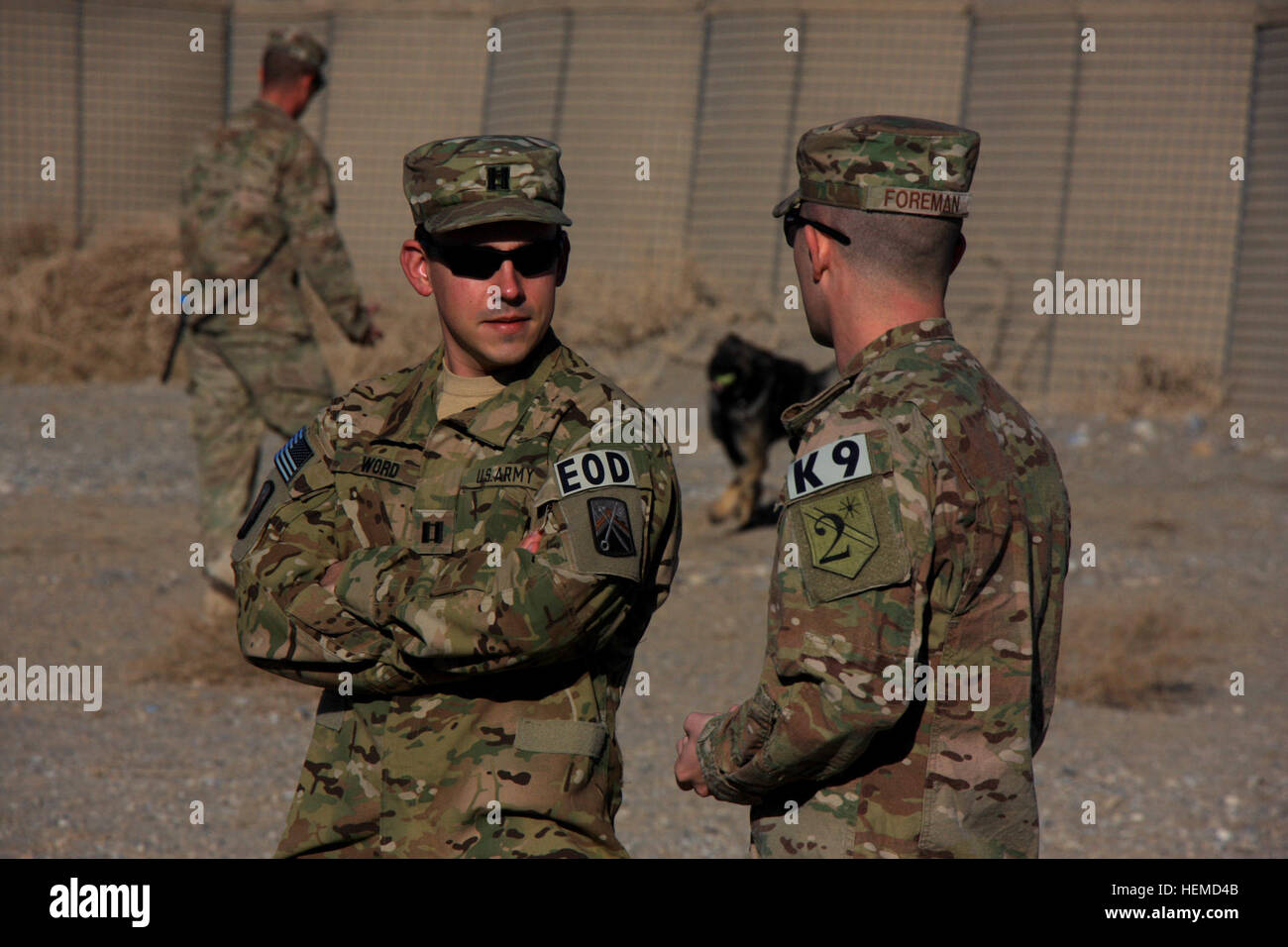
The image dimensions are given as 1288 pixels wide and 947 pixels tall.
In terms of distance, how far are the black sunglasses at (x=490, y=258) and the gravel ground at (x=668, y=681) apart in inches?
101

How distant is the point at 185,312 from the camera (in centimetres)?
595

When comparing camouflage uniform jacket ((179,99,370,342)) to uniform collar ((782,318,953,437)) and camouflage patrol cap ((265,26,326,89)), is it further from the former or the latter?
uniform collar ((782,318,953,437))

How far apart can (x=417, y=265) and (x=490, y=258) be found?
22cm

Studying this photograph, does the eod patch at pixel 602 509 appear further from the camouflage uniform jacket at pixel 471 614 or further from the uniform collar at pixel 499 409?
the uniform collar at pixel 499 409

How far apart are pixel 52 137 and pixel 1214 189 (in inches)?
467

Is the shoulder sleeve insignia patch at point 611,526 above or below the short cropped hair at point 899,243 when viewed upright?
below

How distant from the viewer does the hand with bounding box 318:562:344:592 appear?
228cm

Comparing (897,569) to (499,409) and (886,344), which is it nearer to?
(886,344)

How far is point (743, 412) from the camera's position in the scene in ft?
28.4

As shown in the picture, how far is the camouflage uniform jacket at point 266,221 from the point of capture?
19.3 ft

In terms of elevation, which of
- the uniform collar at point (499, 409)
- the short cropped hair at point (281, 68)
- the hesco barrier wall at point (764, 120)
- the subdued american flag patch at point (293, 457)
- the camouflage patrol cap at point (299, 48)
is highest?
the hesco barrier wall at point (764, 120)

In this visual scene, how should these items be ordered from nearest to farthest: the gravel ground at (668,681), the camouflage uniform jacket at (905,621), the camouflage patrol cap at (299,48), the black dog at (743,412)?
the camouflage uniform jacket at (905,621) → the gravel ground at (668,681) → the camouflage patrol cap at (299,48) → the black dog at (743,412)

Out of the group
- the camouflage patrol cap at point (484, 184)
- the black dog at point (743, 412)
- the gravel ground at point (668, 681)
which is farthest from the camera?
the black dog at point (743, 412)

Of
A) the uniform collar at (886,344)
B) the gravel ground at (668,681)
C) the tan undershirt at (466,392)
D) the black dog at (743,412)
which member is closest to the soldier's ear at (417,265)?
the tan undershirt at (466,392)
